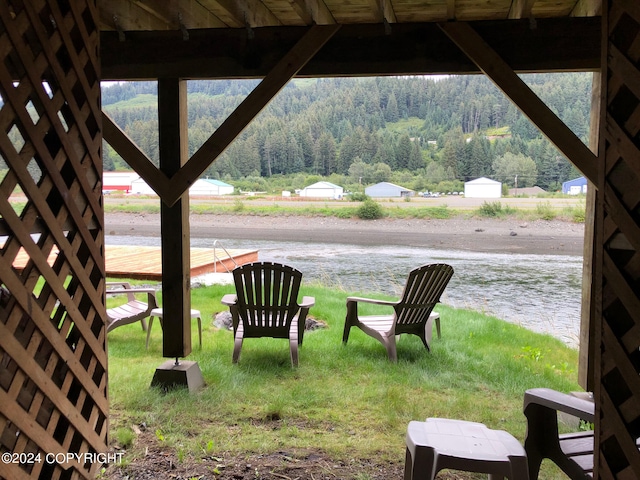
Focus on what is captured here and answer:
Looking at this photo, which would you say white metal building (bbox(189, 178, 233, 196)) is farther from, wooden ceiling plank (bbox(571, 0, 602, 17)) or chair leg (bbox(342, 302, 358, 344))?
wooden ceiling plank (bbox(571, 0, 602, 17))

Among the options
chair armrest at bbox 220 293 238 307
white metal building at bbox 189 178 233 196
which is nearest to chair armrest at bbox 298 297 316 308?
chair armrest at bbox 220 293 238 307

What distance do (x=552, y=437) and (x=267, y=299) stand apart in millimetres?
2508

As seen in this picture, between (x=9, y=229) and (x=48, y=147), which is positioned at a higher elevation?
(x=48, y=147)

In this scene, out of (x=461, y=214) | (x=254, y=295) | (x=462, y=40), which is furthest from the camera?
(x=461, y=214)

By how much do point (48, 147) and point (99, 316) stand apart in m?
0.79

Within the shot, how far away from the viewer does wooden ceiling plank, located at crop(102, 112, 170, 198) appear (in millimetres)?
2982

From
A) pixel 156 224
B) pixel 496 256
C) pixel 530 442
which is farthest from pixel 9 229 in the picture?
pixel 156 224

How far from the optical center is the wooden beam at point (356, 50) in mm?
2859

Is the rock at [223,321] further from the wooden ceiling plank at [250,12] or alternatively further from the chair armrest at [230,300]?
the wooden ceiling plank at [250,12]

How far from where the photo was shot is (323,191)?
22.1 meters

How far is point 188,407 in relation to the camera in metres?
3.12

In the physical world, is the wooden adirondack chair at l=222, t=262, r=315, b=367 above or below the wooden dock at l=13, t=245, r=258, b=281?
above

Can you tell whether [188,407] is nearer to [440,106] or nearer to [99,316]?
[99,316]
